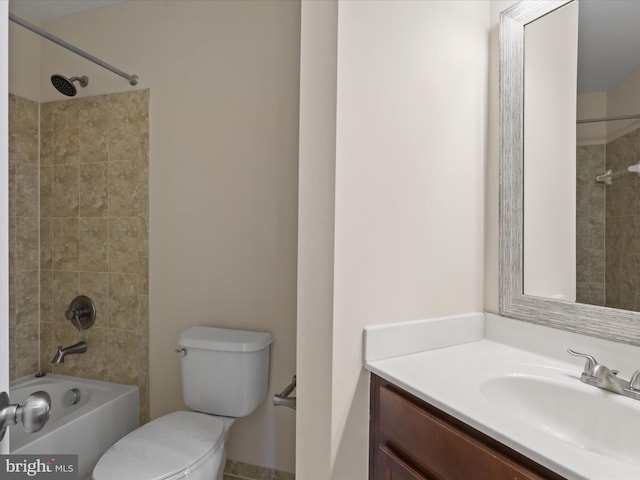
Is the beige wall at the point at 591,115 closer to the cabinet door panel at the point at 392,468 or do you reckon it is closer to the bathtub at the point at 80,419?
the cabinet door panel at the point at 392,468

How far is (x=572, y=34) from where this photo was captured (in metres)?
1.06

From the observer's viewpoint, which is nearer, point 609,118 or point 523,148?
point 609,118

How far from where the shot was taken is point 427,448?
843 millimetres

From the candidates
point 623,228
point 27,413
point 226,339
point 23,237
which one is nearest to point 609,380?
point 623,228

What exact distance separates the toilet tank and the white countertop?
77 cm

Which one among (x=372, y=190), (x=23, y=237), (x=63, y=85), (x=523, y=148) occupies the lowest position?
(x=23, y=237)

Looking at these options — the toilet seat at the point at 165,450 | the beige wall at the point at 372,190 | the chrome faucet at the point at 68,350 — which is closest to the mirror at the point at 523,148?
the beige wall at the point at 372,190

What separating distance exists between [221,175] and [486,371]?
1.44m

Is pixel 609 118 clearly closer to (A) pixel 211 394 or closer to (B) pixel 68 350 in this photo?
(A) pixel 211 394

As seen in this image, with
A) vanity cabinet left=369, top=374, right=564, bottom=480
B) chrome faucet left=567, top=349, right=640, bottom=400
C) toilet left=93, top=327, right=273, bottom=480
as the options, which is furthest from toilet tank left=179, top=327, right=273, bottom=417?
chrome faucet left=567, top=349, right=640, bottom=400

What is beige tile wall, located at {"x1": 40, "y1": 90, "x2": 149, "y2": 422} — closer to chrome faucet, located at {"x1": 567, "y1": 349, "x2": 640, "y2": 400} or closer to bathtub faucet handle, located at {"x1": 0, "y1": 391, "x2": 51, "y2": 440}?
bathtub faucet handle, located at {"x1": 0, "y1": 391, "x2": 51, "y2": 440}

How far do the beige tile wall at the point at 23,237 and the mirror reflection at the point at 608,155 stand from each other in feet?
8.54

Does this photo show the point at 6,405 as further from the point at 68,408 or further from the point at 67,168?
the point at 67,168

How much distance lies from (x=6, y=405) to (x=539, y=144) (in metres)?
1.43
